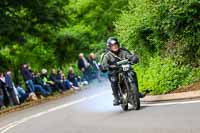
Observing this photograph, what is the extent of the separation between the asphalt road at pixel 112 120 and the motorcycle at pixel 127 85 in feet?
0.79

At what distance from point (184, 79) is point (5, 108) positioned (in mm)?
10599

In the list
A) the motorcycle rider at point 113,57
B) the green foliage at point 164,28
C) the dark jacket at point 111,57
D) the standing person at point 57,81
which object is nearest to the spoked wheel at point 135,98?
the motorcycle rider at point 113,57

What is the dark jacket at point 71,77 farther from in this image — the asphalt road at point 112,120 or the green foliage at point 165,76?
the green foliage at point 165,76

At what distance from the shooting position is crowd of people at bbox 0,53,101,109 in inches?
1034

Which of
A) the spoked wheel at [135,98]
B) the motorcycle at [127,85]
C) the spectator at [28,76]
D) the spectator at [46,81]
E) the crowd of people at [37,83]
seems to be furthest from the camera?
the spectator at [46,81]

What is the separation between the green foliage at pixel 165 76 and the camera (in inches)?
688

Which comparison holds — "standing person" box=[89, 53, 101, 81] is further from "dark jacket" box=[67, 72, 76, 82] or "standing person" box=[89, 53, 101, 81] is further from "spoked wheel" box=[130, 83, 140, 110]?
"spoked wheel" box=[130, 83, 140, 110]

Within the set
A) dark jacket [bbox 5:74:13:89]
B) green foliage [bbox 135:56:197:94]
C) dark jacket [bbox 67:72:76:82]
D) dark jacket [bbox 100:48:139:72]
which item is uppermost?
dark jacket [bbox 100:48:139:72]

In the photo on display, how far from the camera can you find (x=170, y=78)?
693 inches

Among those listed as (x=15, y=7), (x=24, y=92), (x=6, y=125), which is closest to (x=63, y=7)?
(x=15, y=7)

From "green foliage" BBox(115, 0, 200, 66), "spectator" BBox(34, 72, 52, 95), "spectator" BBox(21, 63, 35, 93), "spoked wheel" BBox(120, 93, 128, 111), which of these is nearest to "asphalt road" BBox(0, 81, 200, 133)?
"spoked wheel" BBox(120, 93, 128, 111)

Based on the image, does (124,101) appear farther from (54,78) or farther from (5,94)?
(54,78)

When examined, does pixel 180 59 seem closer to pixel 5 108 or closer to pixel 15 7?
pixel 5 108

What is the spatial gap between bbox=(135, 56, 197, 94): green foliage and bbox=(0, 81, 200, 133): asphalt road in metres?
0.97
